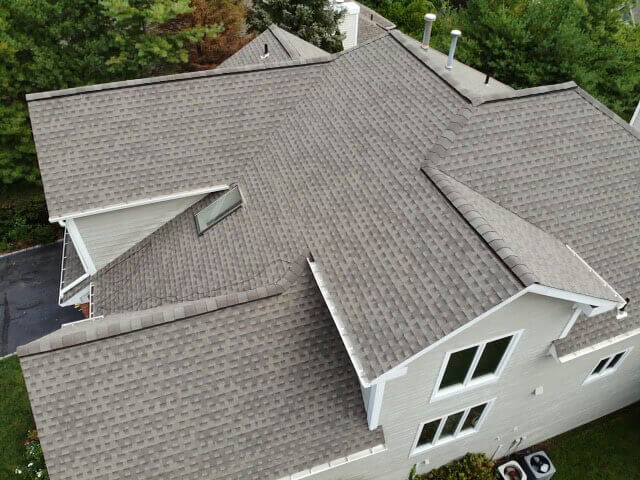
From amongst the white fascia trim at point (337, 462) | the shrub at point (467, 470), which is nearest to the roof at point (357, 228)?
the white fascia trim at point (337, 462)

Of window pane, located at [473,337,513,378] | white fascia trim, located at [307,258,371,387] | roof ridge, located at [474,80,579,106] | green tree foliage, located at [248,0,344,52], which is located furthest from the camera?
green tree foliage, located at [248,0,344,52]

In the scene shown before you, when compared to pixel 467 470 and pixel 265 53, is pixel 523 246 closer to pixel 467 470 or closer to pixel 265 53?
pixel 467 470

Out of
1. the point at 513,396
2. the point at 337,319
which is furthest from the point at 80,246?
the point at 513,396

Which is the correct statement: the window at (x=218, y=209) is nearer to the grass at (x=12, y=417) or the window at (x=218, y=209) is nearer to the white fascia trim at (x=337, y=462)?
the white fascia trim at (x=337, y=462)

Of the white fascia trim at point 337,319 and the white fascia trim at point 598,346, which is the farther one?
the white fascia trim at point 598,346

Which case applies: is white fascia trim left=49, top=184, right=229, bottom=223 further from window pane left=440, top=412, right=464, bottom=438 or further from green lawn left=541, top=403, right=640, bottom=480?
green lawn left=541, top=403, right=640, bottom=480

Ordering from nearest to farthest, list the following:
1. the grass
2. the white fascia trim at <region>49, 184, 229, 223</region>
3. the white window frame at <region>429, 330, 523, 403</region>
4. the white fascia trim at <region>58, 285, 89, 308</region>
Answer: the white window frame at <region>429, 330, 523, 403</region> → the white fascia trim at <region>49, 184, 229, 223</region> → the grass → the white fascia trim at <region>58, 285, 89, 308</region>

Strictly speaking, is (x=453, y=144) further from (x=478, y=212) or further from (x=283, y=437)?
(x=283, y=437)

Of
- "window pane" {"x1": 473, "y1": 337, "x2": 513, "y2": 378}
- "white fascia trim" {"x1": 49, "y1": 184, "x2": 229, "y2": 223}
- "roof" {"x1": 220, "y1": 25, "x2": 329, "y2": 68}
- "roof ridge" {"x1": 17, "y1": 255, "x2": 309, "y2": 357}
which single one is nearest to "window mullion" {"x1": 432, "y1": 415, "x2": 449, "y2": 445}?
"window pane" {"x1": 473, "y1": 337, "x2": 513, "y2": 378}
